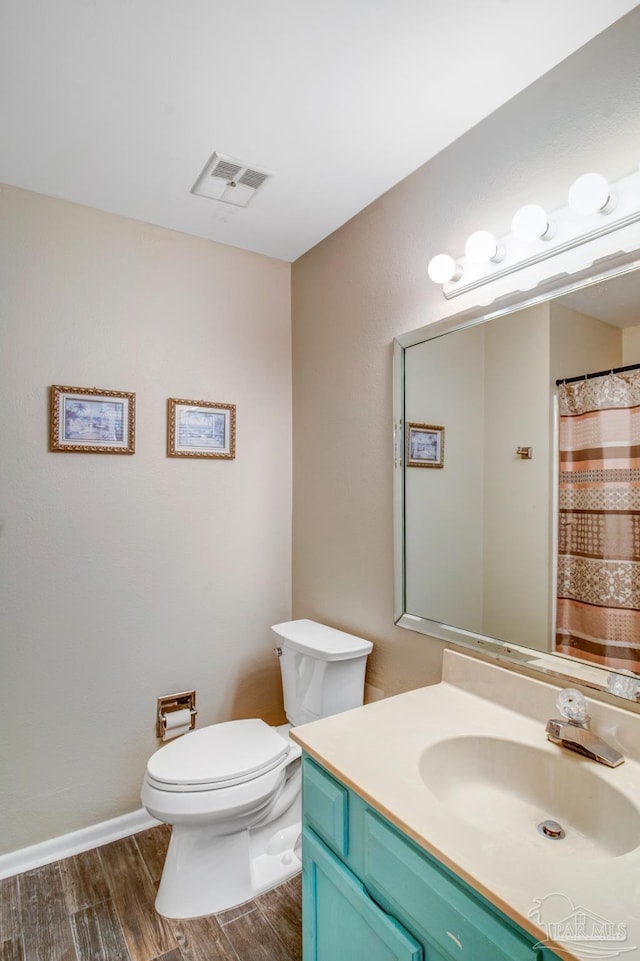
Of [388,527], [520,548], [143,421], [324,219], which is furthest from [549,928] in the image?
[324,219]

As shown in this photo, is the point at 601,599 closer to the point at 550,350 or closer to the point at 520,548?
the point at 520,548

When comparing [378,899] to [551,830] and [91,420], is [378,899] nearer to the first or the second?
[551,830]

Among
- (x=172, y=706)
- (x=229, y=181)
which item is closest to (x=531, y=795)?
(x=172, y=706)

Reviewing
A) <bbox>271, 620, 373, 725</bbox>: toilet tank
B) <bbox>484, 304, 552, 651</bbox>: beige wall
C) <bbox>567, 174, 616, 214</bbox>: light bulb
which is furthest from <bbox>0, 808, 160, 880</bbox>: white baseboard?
<bbox>567, 174, 616, 214</bbox>: light bulb

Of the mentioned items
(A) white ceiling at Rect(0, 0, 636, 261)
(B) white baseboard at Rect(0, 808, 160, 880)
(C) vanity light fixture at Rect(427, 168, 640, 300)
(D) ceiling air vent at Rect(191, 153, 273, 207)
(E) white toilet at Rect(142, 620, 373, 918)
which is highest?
(A) white ceiling at Rect(0, 0, 636, 261)

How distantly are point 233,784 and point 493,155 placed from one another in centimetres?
200

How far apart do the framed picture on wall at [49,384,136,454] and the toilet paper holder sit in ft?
3.32

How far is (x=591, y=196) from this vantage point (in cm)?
114

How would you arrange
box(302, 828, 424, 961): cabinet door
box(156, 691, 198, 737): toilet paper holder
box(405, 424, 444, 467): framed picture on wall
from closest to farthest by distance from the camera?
box(302, 828, 424, 961): cabinet door, box(405, 424, 444, 467): framed picture on wall, box(156, 691, 198, 737): toilet paper holder

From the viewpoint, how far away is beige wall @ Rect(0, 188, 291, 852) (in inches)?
72.5

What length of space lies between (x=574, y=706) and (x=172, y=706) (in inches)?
62.1

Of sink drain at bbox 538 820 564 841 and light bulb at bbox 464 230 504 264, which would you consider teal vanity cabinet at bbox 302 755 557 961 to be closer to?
sink drain at bbox 538 820 564 841

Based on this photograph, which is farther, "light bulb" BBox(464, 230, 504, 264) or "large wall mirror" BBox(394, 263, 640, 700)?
"light bulb" BBox(464, 230, 504, 264)

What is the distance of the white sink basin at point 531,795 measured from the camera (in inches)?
39.1
